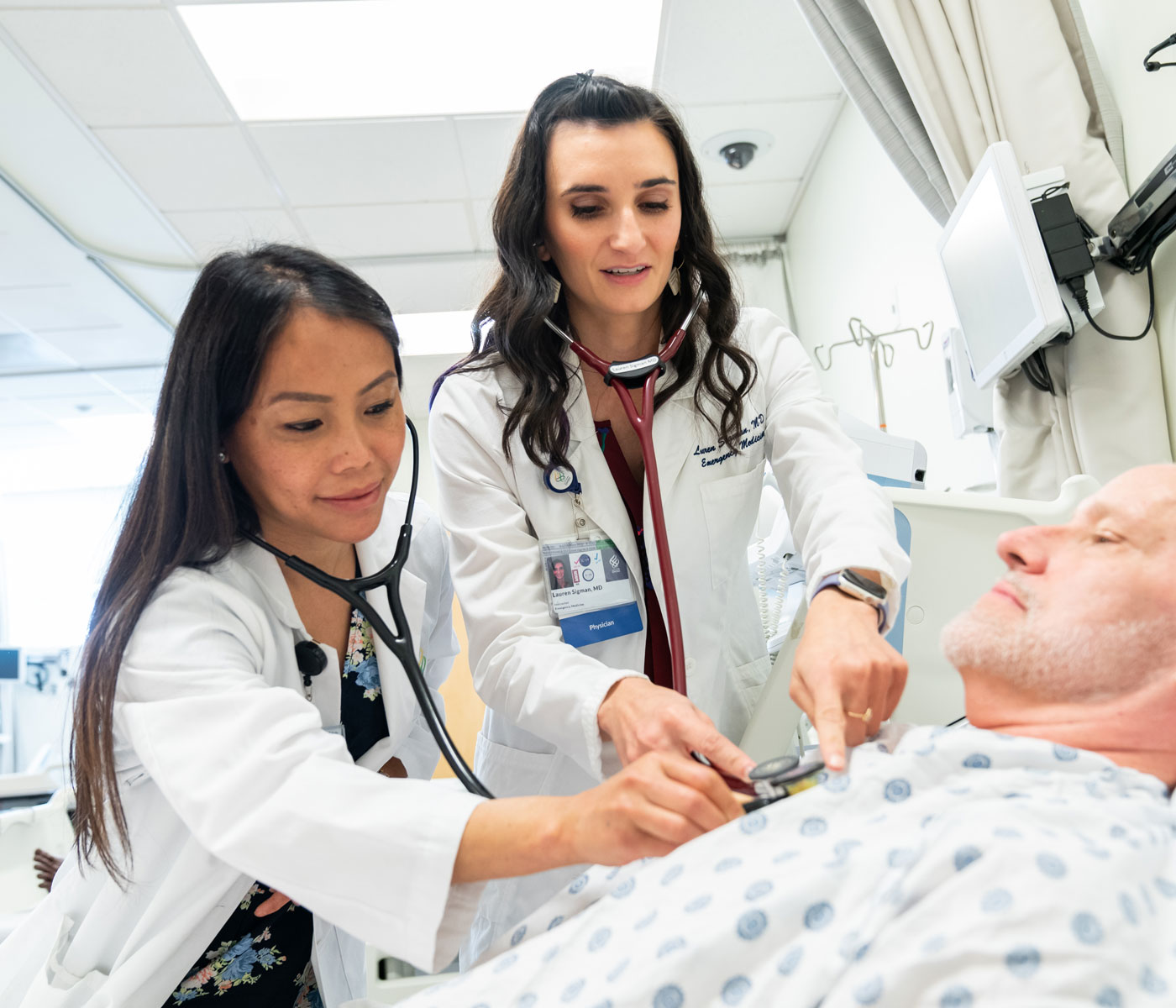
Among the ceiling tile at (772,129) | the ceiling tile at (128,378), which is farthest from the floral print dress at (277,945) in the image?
the ceiling tile at (128,378)

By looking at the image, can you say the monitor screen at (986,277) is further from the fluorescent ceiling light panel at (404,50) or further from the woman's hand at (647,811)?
the fluorescent ceiling light panel at (404,50)

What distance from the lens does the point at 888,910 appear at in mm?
637

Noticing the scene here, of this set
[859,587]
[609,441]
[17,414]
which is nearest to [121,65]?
[609,441]

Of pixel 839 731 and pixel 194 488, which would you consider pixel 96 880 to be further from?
pixel 839 731

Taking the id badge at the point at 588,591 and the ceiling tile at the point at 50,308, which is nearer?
the id badge at the point at 588,591

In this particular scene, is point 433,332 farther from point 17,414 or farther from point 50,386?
point 17,414

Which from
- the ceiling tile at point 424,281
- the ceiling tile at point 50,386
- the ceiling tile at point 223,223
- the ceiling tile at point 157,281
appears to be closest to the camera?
the ceiling tile at point 223,223

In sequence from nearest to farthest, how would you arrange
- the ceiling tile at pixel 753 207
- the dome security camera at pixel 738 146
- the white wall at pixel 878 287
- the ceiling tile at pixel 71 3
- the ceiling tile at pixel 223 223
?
the ceiling tile at pixel 71 3 → the white wall at pixel 878 287 → the dome security camera at pixel 738 146 → the ceiling tile at pixel 223 223 → the ceiling tile at pixel 753 207

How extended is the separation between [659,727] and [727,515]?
0.51m

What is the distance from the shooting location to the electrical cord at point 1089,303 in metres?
1.54

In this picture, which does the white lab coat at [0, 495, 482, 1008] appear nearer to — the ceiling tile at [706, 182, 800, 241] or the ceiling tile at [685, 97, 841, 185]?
the ceiling tile at [685, 97, 841, 185]

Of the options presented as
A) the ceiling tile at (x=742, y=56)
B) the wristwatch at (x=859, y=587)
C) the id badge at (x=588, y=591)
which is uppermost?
the ceiling tile at (x=742, y=56)

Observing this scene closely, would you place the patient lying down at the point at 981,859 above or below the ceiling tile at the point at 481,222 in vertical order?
below

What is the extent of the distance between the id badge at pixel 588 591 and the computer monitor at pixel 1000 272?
0.88m
